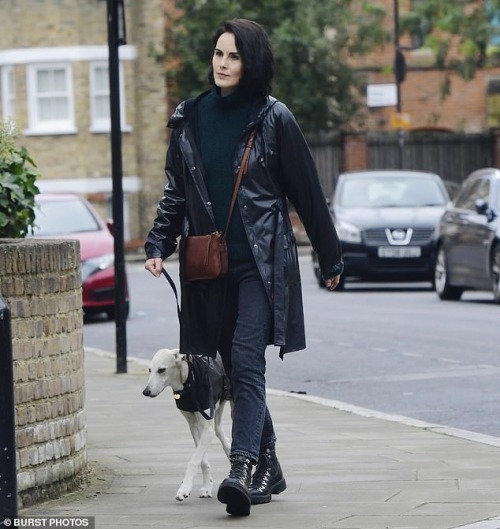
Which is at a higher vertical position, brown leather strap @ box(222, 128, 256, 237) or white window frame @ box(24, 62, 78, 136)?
white window frame @ box(24, 62, 78, 136)

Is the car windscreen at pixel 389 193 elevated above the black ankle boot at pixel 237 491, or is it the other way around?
the car windscreen at pixel 389 193

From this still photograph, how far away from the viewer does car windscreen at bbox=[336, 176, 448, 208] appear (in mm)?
24375

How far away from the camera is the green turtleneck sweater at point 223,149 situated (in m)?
6.90

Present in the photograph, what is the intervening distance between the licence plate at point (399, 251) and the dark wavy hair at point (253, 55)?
1629cm

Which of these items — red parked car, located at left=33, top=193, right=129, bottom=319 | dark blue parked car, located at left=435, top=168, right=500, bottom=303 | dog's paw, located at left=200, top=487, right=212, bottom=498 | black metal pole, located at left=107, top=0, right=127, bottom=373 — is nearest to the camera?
dog's paw, located at left=200, top=487, right=212, bottom=498

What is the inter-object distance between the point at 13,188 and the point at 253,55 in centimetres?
189

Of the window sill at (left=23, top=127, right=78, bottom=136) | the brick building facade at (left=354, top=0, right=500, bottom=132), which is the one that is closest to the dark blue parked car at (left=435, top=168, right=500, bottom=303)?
the window sill at (left=23, top=127, right=78, bottom=136)

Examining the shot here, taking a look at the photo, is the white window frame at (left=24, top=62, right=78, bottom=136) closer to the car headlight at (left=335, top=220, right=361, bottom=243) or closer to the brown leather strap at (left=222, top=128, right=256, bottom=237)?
the car headlight at (left=335, top=220, right=361, bottom=243)

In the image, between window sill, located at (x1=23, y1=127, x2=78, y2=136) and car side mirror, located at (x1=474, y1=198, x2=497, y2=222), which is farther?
window sill, located at (x1=23, y1=127, x2=78, y2=136)

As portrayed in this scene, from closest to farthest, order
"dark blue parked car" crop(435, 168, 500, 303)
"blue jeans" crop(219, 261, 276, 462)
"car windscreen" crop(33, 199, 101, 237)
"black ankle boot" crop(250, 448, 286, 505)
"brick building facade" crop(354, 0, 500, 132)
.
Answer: "blue jeans" crop(219, 261, 276, 462) → "black ankle boot" crop(250, 448, 286, 505) → "dark blue parked car" crop(435, 168, 500, 303) → "car windscreen" crop(33, 199, 101, 237) → "brick building facade" crop(354, 0, 500, 132)

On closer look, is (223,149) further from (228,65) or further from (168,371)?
(168,371)

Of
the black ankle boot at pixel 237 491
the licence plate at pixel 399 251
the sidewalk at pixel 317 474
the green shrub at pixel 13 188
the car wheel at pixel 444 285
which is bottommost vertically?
the car wheel at pixel 444 285

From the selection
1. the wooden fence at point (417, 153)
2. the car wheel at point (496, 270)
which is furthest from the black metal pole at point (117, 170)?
the wooden fence at point (417, 153)

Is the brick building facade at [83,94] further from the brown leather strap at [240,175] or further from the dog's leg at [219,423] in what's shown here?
the brown leather strap at [240,175]
